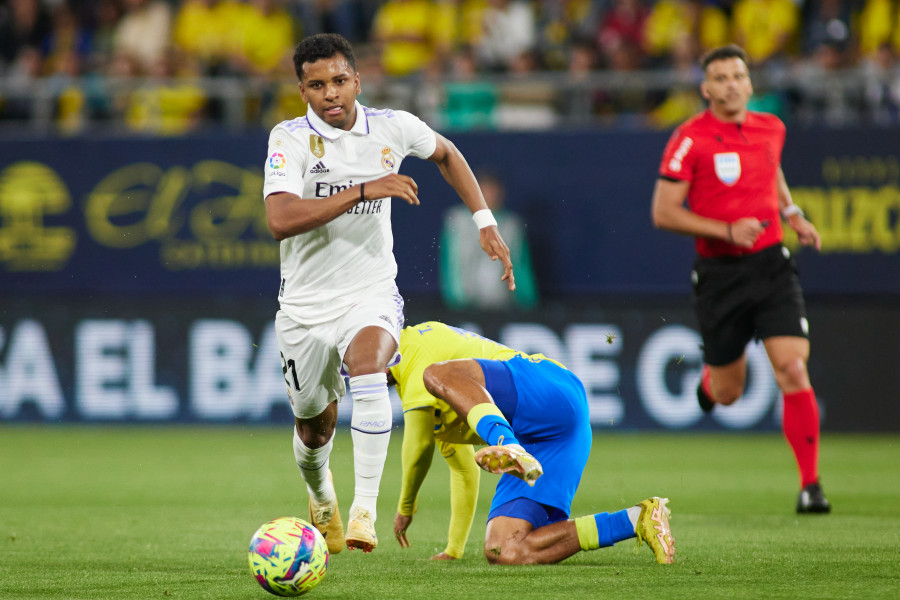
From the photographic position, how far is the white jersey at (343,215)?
618cm

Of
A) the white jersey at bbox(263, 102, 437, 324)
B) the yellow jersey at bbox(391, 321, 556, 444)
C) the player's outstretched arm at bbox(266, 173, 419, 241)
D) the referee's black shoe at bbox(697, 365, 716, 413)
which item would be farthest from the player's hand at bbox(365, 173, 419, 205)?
the referee's black shoe at bbox(697, 365, 716, 413)

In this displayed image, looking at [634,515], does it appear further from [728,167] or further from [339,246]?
[728,167]

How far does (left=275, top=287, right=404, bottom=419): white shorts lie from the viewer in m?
6.14

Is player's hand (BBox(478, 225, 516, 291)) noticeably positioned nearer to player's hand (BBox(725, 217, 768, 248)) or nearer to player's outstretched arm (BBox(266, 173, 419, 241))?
player's outstretched arm (BBox(266, 173, 419, 241))

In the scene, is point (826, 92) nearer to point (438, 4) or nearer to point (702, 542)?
point (438, 4)

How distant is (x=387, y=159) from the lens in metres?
6.35

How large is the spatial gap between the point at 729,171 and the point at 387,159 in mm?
2763

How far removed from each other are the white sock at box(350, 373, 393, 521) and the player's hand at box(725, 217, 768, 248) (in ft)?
9.38

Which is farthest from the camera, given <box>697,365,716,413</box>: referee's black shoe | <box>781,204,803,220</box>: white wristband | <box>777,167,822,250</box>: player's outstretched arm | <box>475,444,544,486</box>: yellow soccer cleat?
<box>697,365,716,413</box>: referee's black shoe

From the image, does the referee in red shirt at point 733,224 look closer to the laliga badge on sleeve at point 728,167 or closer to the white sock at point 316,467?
the laliga badge on sleeve at point 728,167

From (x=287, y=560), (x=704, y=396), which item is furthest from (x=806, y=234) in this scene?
(x=287, y=560)

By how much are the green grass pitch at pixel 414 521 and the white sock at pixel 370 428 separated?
401 millimetres

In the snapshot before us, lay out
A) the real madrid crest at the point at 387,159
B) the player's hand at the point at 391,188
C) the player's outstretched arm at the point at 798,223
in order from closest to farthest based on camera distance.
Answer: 1. the player's hand at the point at 391,188
2. the real madrid crest at the point at 387,159
3. the player's outstretched arm at the point at 798,223

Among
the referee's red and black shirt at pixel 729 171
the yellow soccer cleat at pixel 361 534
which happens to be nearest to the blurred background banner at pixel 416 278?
the referee's red and black shirt at pixel 729 171
